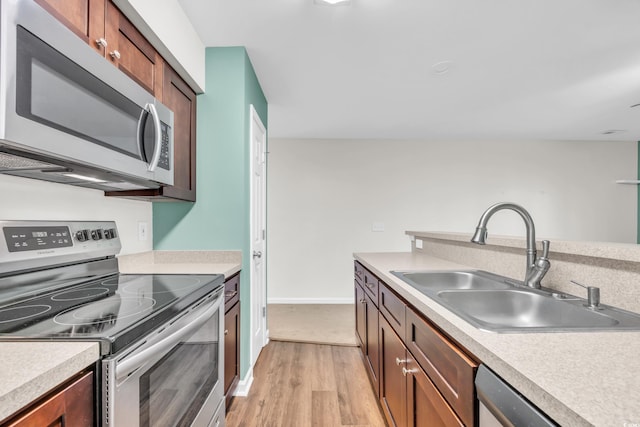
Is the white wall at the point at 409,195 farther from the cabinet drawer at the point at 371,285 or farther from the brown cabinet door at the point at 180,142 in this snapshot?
the brown cabinet door at the point at 180,142

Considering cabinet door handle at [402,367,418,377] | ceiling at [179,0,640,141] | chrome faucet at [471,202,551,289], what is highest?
ceiling at [179,0,640,141]

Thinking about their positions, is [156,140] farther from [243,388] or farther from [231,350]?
[243,388]

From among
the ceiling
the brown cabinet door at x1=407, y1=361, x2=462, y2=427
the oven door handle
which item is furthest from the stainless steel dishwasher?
the ceiling

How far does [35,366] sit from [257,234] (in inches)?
73.1

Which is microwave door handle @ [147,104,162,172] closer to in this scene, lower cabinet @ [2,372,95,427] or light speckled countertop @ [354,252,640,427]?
lower cabinet @ [2,372,95,427]

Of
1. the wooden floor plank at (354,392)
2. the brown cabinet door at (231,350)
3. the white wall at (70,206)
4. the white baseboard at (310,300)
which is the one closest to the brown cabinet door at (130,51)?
the white wall at (70,206)

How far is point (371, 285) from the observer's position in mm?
2055

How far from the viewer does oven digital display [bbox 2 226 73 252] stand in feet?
3.56

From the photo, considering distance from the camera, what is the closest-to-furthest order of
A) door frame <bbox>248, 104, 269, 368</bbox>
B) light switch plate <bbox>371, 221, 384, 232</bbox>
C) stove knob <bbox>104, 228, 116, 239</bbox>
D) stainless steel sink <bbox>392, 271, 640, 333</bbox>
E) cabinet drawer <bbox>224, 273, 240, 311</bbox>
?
1. stainless steel sink <bbox>392, 271, 640, 333</bbox>
2. stove knob <bbox>104, 228, 116, 239</bbox>
3. cabinet drawer <bbox>224, 273, 240, 311</bbox>
4. door frame <bbox>248, 104, 269, 368</bbox>
5. light switch plate <bbox>371, 221, 384, 232</bbox>

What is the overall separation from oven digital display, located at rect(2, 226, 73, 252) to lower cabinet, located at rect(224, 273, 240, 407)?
2.48 ft

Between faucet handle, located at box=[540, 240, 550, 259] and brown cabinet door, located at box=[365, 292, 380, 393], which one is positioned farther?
brown cabinet door, located at box=[365, 292, 380, 393]

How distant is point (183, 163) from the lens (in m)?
1.90

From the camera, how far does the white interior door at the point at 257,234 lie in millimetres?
2277

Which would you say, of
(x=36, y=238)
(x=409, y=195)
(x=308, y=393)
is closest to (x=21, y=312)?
(x=36, y=238)
